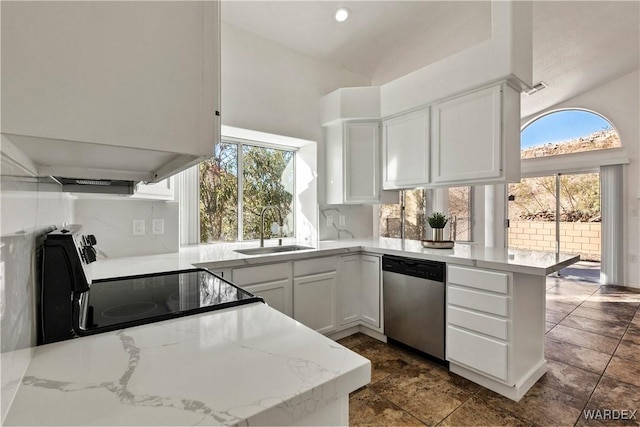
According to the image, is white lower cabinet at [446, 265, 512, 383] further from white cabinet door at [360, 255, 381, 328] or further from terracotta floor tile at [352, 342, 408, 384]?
white cabinet door at [360, 255, 381, 328]

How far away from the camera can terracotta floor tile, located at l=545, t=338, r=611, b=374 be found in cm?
234

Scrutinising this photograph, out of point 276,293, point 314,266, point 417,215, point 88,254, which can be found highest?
point 417,215

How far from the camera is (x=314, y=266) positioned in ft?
8.24

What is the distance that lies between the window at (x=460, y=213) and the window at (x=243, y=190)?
10.6 ft

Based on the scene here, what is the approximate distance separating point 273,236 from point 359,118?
154cm

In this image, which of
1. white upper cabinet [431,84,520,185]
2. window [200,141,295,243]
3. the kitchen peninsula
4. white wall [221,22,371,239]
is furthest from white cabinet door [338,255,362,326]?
the kitchen peninsula

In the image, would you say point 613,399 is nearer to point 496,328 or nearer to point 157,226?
point 496,328

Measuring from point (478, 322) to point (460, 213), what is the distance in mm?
3774

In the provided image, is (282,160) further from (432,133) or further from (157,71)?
(157,71)

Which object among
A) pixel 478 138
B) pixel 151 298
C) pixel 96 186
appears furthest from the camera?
pixel 478 138

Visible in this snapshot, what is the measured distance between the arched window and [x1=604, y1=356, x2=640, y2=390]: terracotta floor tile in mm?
4027

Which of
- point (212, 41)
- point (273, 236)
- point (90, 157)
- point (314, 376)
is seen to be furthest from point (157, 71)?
point (273, 236)

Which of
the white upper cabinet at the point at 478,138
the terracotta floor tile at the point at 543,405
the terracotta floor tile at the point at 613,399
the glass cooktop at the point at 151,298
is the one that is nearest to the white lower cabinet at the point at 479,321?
the terracotta floor tile at the point at 543,405

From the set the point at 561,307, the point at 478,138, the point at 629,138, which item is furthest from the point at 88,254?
the point at 629,138
